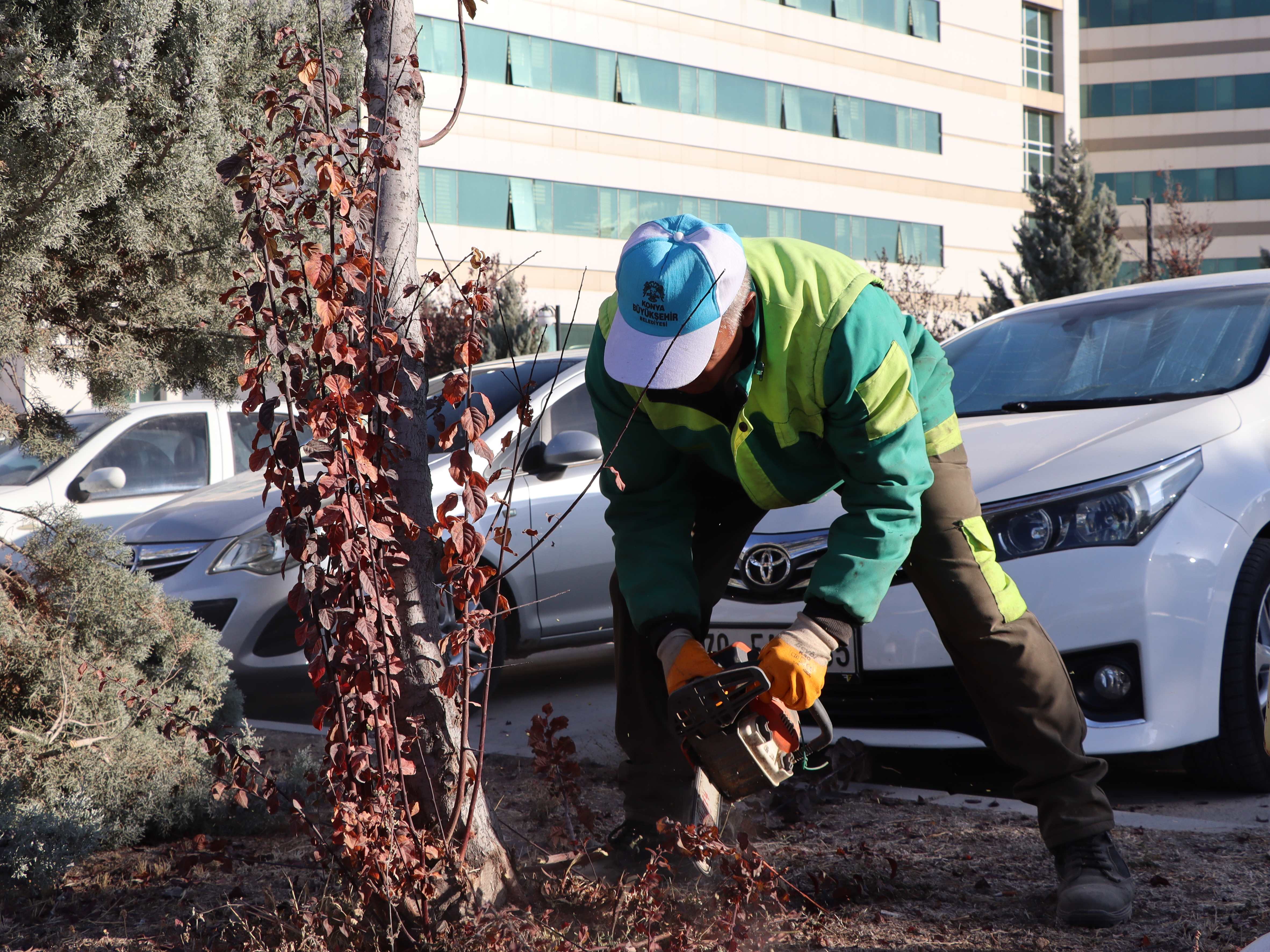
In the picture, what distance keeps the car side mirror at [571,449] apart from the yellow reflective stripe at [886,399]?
9.23 ft

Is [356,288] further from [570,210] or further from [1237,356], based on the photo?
[570,210]

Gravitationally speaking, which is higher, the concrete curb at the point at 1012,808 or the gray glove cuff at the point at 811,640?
the gray glove cuff at the point at 811,640

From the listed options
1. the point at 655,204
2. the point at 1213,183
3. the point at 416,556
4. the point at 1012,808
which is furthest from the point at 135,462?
the point at 1213,183

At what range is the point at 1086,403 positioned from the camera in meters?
4.12

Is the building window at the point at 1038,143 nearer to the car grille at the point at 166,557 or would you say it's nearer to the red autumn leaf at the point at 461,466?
the car grille at the point at 166,557

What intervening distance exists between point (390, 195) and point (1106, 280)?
26.6 m

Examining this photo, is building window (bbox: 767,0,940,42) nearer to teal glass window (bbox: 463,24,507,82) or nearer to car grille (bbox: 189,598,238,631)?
teal glass window (bbox: 463,24,507,82)

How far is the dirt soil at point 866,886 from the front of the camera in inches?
96.1

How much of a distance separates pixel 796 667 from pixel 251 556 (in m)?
3.53

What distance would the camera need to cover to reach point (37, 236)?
→ 3049 mm

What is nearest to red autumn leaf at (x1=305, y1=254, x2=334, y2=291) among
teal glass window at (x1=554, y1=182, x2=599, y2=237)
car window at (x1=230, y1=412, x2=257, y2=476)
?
car window at (x1=230, y1=412, x2=257, y2=476)

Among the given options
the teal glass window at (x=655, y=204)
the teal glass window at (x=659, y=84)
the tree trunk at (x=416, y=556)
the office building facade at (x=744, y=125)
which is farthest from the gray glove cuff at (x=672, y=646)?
the teal glass window at (x=659, y=84)

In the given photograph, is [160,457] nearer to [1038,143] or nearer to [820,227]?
[820,227]

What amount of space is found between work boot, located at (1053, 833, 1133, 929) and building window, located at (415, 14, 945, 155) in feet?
88.5
